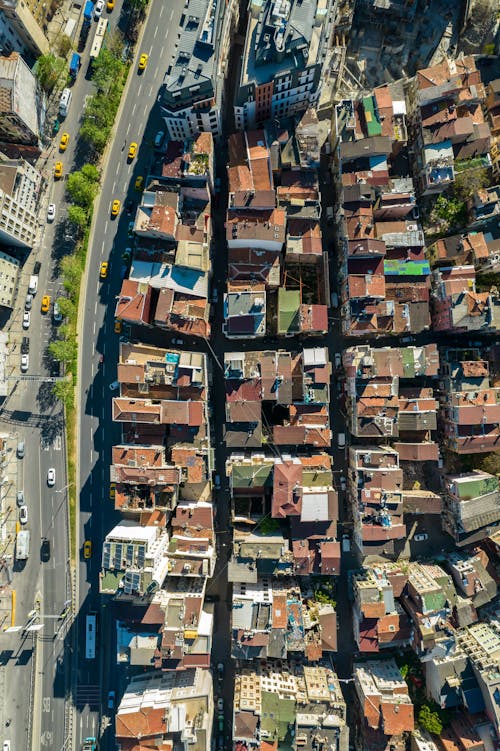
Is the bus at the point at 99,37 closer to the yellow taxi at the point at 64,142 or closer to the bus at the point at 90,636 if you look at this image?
the yellow taxi at the point at 64,142

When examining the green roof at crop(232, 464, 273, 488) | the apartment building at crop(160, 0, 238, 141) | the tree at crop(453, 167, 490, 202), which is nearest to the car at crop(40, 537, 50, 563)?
the green roof at crop(232, 464, 273, 488)

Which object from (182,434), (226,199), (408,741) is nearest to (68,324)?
(182,434)

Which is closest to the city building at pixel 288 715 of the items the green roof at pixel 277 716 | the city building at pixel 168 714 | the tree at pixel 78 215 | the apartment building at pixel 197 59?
the green roof at pixel 277 716

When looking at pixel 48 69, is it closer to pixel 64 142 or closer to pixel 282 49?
pixel 64 142

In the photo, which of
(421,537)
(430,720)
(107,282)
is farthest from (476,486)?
(107,282)

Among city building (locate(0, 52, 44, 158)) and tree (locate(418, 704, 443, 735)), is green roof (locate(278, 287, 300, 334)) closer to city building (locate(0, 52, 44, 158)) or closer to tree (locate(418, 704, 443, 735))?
→ city building (locate(0, 52, 44, 158))
